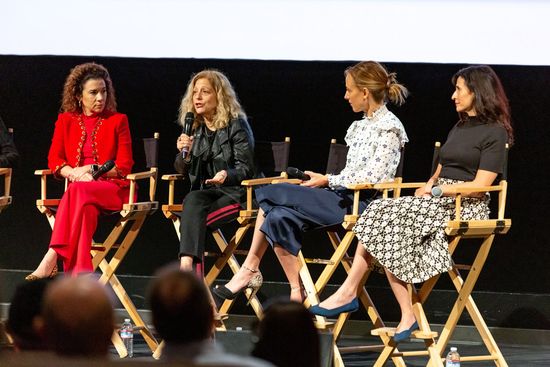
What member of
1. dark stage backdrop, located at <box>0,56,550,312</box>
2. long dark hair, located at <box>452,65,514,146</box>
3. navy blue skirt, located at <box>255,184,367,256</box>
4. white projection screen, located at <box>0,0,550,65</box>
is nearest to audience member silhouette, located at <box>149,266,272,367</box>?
navy blue skirt, located at <box>255,184,367,256</box>

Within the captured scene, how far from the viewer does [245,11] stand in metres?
6.82

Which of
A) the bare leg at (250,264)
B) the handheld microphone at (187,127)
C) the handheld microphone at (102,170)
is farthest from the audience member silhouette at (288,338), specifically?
the handheld microphone at (102,170)

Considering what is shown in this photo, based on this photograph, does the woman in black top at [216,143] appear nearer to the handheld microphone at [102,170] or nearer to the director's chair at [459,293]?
the handheld microphone at [102,170]

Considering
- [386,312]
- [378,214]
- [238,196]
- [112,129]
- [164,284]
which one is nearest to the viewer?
[164,284]

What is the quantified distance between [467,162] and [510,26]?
132 cm

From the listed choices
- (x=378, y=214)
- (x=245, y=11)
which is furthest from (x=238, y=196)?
(x=245, y=11)

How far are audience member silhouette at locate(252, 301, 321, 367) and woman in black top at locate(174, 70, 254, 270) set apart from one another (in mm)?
3410

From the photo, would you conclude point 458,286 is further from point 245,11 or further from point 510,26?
point 245,11

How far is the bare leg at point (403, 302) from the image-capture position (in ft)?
16.8

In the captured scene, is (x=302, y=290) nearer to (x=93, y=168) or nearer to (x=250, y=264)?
(x=250, y=264)

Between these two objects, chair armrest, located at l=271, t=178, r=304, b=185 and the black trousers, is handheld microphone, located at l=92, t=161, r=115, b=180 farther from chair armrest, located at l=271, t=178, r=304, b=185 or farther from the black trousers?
chair armrest, located at l=271, t=178, r=304, b=185

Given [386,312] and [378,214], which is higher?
[378,214]

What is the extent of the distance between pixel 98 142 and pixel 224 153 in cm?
73

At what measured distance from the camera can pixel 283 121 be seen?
6.77 m
